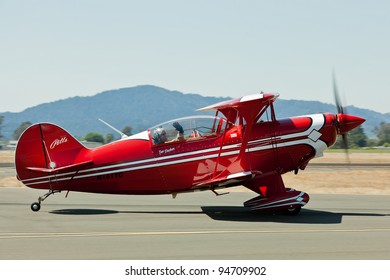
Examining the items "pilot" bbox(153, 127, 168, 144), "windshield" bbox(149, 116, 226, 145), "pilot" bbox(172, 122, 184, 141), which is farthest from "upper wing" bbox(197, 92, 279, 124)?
"pilot" bbox(153, 127, 168, 144)

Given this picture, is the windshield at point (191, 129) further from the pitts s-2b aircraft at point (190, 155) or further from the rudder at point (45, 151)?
the rudder at point (45, 151)

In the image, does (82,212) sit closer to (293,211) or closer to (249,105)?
(249,105)

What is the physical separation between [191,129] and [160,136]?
0.88 meters

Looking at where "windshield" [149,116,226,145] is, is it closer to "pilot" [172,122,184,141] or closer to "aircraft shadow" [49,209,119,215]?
"pilot" [172,122,184,141]

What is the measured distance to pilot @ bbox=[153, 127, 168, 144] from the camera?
15067 millimetres

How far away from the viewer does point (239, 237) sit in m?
11.4

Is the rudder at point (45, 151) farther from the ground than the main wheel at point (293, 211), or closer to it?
farther from the ground

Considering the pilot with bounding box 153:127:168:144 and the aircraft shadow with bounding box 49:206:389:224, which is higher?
the pilot with bounding box 153:127:168:144

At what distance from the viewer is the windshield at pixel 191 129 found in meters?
15.0

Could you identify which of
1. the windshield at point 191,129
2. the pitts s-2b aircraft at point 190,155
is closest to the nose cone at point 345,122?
the pitts s-2b aircraft at point 190,155

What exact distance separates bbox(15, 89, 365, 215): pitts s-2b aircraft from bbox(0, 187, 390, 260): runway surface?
32.3 inches

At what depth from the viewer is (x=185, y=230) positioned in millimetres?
12289
